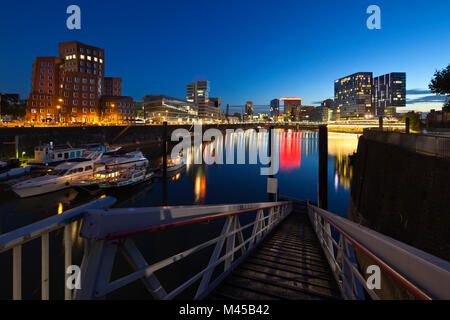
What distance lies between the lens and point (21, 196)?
2045cm

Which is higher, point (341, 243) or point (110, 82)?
point (110, 82)

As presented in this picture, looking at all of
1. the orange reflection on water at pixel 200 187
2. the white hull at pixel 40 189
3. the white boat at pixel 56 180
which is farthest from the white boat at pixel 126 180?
the orange reflection on water at pixel 200 187

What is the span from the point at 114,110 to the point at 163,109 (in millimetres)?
40606

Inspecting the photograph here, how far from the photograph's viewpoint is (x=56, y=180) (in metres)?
22.1

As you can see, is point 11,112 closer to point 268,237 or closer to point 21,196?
point 21,196

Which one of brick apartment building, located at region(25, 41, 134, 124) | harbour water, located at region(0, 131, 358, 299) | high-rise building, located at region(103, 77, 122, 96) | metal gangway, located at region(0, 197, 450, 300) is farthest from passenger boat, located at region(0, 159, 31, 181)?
high-rise building, located at region(103, 77, 122, 96)

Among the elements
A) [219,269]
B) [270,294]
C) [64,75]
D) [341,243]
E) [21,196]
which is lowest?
[219,269]

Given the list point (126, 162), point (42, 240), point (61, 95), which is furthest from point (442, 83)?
point (61, 95)

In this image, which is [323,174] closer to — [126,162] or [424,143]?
[424,143]

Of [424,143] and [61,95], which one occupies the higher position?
[61,95]

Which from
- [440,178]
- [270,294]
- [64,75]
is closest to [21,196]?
[270,294]

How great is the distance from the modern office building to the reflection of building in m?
26.3

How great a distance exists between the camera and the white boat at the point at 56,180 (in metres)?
20.4

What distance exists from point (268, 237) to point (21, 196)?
2301cm
